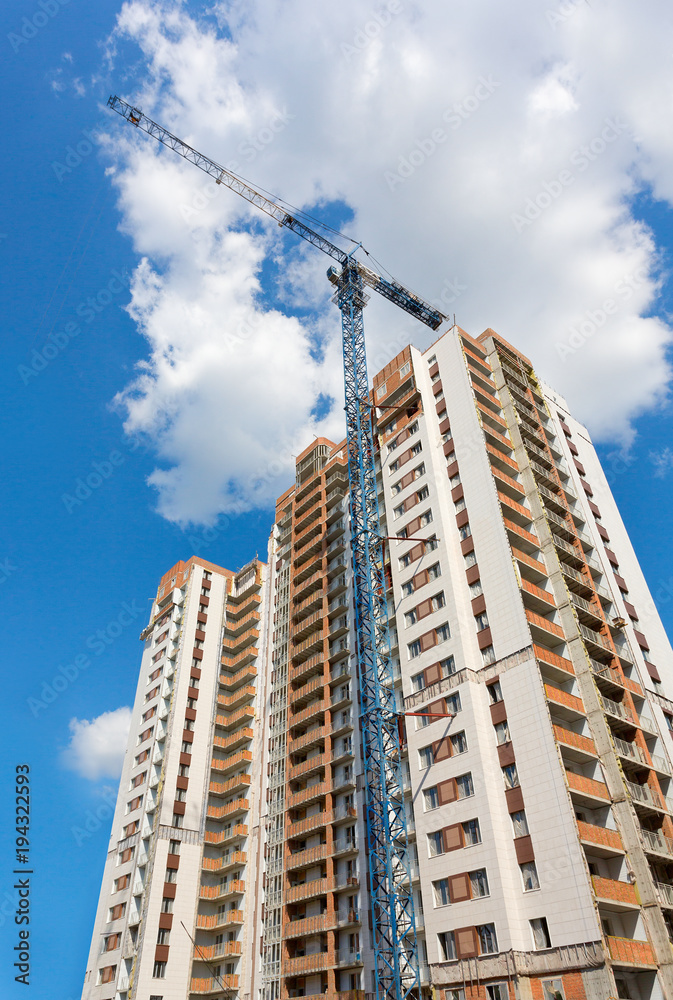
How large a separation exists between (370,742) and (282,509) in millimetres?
42831

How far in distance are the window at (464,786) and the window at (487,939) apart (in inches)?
324

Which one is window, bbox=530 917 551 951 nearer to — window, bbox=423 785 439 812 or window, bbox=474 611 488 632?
window, bbox=423 785 439 812

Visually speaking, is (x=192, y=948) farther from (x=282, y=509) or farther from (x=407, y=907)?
(x=282, y=509)

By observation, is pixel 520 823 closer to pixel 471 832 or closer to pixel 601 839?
pixel 471 832

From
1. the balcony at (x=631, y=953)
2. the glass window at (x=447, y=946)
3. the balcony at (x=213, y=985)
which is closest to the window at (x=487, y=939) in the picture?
the glass window at (x=447, y=946)

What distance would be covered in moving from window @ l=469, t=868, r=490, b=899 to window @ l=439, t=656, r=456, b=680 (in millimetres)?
14708

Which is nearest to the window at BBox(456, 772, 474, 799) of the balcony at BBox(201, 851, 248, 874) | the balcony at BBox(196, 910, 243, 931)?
the balcony at BBox(196, 910, 243, 931)

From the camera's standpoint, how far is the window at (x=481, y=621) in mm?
58406

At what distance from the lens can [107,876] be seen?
7994 cm

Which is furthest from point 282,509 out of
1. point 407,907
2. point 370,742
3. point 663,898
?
point 663,898

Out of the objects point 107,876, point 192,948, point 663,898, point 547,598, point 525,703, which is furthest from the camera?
point 107,876

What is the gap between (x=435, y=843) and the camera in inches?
2057

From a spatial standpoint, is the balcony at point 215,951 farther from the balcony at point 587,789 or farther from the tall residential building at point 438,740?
the balcony at point 587,789

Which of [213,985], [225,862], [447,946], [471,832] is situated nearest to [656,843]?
[471,832]
